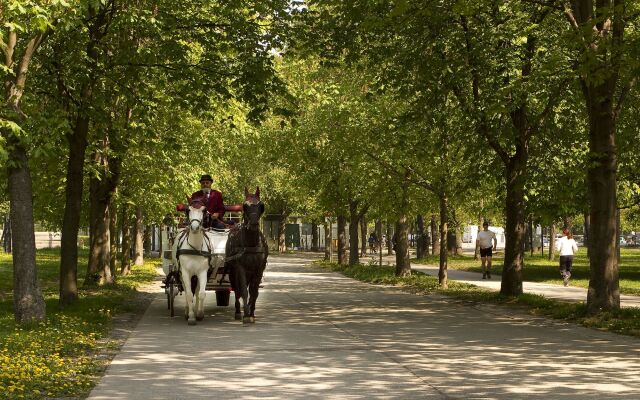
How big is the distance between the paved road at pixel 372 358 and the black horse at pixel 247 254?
523mm

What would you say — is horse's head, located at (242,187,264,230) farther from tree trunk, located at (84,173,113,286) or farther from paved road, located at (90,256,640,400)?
tree trunk, located at (84,173,113,286)

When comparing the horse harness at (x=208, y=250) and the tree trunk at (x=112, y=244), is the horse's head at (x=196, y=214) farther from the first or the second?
the tree trunk at (x=112, y=244)

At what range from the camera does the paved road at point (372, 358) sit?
9758 millimetres

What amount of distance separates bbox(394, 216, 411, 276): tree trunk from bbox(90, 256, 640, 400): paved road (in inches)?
564

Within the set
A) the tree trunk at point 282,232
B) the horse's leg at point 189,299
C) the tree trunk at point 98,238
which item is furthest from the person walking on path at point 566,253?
the tree trunk at point 282,232

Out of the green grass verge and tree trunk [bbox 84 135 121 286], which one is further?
tree trunk [bbox 84 135 121 286]

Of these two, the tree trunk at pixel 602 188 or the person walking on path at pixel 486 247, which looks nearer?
the tree trunk at pixel 602 188

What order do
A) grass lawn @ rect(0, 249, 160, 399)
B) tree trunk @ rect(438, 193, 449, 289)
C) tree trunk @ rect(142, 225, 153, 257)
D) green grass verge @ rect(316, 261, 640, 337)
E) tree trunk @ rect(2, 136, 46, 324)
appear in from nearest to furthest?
grass lawn @ rect(0, 249, 160, 399), tree trunk @ rect(2, 136, 46, 324), green grass verge @ rect(316, 261, 640, 337), tree trunk @ rect(438, 193, 449, 289), tree trunk @ rect(142, 225, 153, 257)

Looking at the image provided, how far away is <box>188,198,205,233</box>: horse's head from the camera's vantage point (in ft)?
55.4

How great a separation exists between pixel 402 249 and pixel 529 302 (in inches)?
517

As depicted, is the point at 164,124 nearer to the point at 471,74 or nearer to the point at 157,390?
the point at 471,74

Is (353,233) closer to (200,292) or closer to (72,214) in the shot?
(72,214)

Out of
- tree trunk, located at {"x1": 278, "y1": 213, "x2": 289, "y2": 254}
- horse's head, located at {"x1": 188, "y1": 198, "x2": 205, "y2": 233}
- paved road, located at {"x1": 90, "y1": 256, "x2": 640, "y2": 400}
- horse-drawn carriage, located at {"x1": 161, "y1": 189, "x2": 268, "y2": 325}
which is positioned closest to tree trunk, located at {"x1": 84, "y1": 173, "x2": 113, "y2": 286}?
paved road, located at {"x1": 90, "y1": 256, "x2": 640, "y2": 400}

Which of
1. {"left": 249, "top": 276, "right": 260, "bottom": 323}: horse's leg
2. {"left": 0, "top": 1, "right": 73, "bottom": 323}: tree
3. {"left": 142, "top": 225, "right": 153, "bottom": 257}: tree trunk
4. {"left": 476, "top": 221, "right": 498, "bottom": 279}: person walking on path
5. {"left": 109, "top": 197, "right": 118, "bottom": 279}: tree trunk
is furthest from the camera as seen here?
{"left": 142, "top": 225, "right": 153, "bottom": 257}: tree trunk
